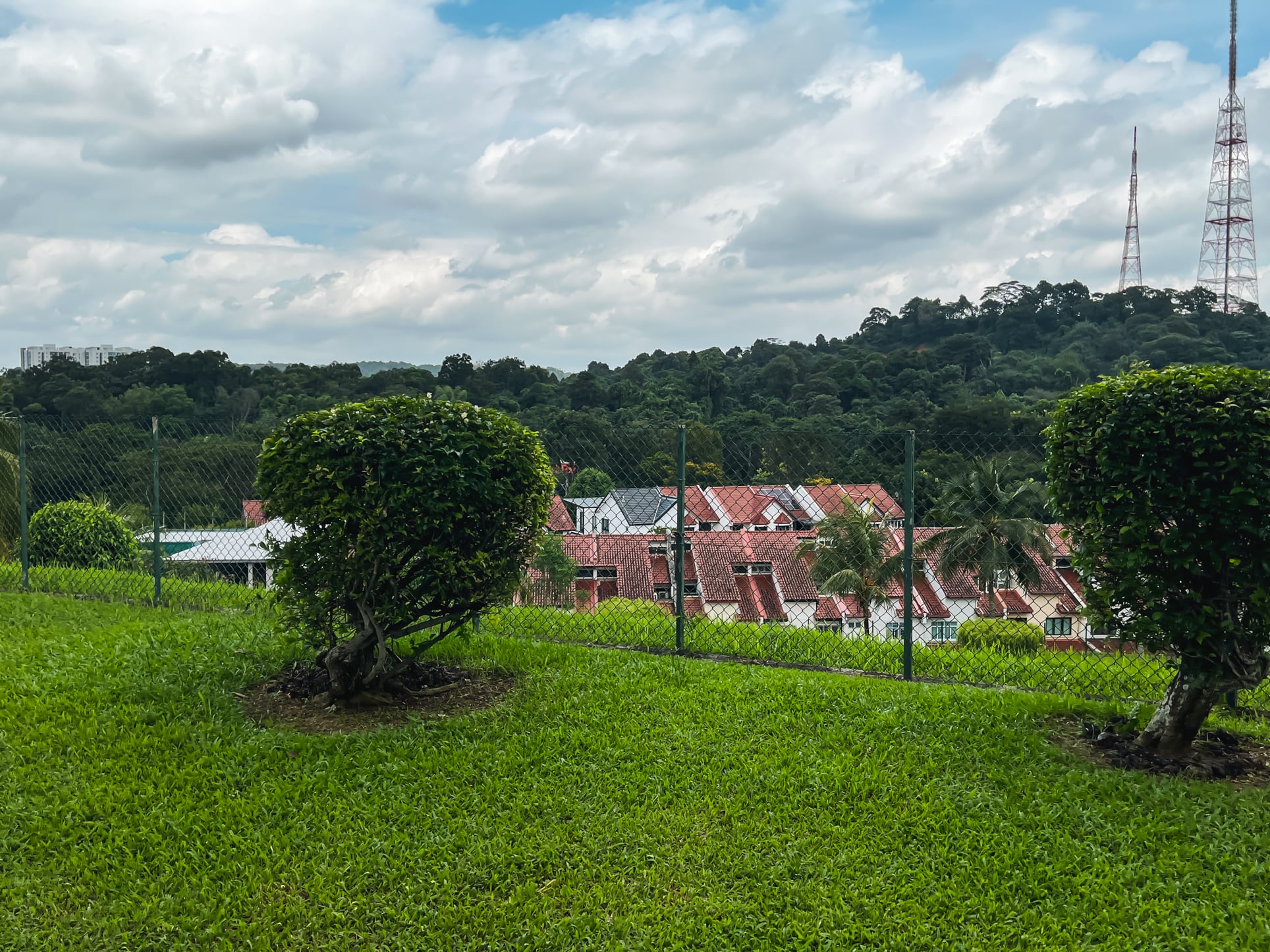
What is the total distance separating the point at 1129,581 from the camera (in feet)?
11.7

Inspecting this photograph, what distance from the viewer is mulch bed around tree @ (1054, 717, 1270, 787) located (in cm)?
357

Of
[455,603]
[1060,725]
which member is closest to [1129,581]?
[1060,725]

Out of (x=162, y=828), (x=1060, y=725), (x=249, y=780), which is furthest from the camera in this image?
(x=1060, y=725)

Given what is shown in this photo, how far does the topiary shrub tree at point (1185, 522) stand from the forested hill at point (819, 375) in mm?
937

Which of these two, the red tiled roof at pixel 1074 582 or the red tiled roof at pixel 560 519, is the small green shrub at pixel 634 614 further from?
the red tiled roof at pixel 1074 582

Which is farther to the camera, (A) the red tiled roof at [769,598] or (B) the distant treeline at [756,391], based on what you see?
(A) the red tiled roof at [769,598]

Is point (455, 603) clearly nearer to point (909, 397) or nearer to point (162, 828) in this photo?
point (162, 828)

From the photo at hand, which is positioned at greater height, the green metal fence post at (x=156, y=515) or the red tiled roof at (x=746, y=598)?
the green metal fence post at (x=156, y=515)

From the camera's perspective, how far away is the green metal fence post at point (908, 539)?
5.03m

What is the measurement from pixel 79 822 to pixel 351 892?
1.25 meters

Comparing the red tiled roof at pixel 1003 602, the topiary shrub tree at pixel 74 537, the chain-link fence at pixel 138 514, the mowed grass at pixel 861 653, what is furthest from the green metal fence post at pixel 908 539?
the topiary shrub tree at pixel 74 537

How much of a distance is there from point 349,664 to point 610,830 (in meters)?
1.87

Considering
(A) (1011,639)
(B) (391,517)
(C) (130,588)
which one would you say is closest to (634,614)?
(B) (391,517)

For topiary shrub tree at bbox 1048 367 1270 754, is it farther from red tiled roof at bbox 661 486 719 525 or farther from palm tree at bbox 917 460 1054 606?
red tiled roof at bbox 661 486 719 525
